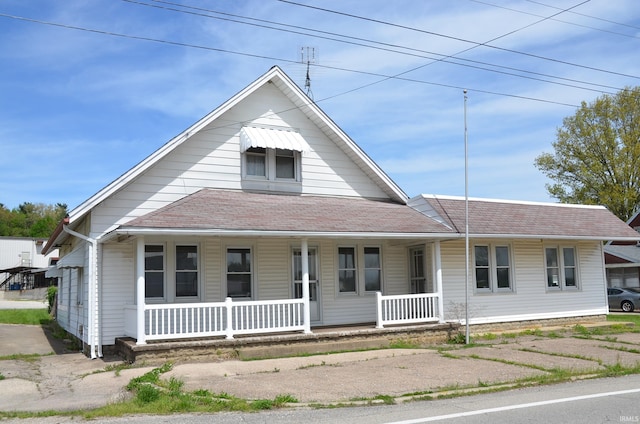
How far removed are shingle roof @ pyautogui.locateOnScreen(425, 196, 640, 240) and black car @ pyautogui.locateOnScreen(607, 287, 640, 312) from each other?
1028cm

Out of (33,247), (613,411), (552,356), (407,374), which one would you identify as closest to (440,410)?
(613,411)

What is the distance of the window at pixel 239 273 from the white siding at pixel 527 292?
19.4ft

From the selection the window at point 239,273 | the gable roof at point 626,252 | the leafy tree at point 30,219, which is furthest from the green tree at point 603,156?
the leafy tree at point 30,219

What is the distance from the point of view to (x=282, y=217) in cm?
1582

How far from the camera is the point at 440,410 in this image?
8602 mm

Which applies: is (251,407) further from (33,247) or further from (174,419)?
(33,247)

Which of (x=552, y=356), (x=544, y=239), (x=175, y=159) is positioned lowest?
(x=552, y=356)

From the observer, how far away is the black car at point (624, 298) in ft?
102

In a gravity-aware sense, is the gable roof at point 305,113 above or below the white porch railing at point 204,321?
above

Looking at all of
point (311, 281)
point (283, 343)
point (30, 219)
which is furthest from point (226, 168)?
point (30, 219)

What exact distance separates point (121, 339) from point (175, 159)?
4.80m

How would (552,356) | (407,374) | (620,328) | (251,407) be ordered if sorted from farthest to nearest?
(620,328)
(552,356)
(407,374)
(251,407)

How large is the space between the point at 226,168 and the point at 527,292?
34.2ft

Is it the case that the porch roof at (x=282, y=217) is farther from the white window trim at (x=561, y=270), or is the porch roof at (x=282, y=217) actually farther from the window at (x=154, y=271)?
the white window trim at (x=561, y=270)
